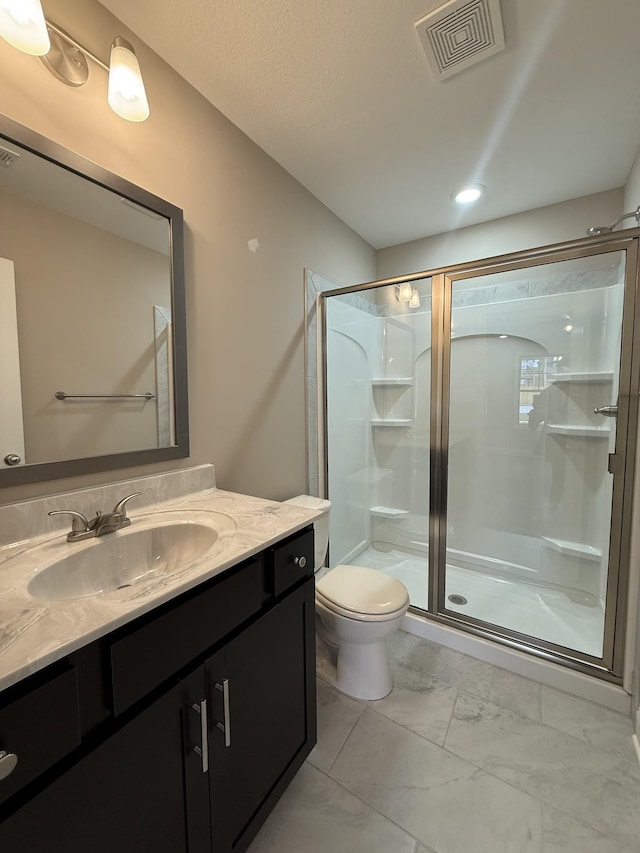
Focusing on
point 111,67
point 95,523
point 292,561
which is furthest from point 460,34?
point 95,523

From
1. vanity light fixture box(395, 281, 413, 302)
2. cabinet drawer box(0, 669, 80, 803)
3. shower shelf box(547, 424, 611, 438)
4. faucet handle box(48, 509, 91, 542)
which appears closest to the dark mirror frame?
faucet handle box(48, 509, 91, 542)

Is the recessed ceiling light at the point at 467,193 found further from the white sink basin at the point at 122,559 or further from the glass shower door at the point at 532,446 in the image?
the white sink basin at the point at 122,559

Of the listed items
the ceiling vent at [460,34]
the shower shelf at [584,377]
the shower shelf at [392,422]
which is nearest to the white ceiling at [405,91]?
the ceiling vent at [460,34]

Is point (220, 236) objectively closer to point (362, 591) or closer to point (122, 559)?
point (122, 559)

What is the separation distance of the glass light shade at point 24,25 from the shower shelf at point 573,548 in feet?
9.58

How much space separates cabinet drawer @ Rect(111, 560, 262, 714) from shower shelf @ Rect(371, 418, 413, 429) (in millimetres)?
1947

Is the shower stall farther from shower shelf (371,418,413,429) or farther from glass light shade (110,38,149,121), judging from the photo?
glass light shade (110,38,149,121)

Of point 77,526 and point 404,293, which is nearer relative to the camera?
point 77,526

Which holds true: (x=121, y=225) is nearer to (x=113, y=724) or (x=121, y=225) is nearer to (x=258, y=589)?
(x=258, y=589)

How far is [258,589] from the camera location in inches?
35.7

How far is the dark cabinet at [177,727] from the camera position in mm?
530

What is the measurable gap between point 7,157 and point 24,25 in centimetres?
27

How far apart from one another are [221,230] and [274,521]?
1.20 meters

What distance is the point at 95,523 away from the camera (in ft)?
3.20
